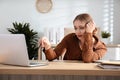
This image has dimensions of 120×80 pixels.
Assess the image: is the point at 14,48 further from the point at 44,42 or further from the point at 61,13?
the point at 61,13

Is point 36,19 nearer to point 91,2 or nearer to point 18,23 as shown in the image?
point 18,23

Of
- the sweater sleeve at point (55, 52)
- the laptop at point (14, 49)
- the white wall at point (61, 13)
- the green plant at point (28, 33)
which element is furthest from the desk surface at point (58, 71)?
the white wall at point (61, 13)

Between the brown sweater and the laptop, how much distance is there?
1.76ft

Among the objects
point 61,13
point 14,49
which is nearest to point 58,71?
point 14,49

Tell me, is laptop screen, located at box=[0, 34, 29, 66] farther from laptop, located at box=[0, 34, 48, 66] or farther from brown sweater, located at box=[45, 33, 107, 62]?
brown sweater, located at box=[45, 33, 107, 62]

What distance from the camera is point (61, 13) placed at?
15.8 ft

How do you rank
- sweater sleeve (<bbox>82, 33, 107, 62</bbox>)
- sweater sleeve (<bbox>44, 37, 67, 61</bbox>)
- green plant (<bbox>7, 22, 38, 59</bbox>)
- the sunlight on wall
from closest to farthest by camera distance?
sweater sleeve (<bbox>82, 33, 107, 62</bbox>)
sweater sleeve (<bbox>44, 37, 67, 61</bbox>)
green plant (<bbox>7, 22, 38, 59</bbox>)
the sunlight on wall

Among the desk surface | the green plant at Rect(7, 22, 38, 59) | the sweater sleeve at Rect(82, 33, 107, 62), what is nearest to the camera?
the desk surface

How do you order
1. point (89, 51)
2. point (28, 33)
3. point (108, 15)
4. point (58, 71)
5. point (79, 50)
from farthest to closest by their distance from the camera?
point (108, 15), point (28, 33), point (79, 50), point (89, 51), point (58, 71)

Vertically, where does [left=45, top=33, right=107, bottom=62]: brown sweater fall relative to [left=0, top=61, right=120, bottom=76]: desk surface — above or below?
above

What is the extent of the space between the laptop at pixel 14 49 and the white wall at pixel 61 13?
10.9 ft

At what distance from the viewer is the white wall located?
187 inches

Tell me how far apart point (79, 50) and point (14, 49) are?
0.79 m

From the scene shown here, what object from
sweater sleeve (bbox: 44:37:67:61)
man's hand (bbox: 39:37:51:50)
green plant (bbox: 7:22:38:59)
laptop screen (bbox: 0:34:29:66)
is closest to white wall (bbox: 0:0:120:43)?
green plant (bbox: 7:22:38:59)
